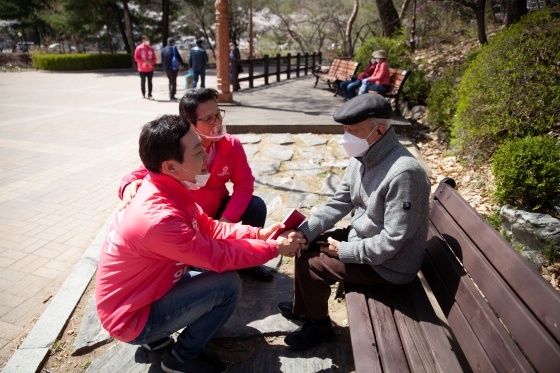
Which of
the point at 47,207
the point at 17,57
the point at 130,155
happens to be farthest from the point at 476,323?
the point at 17,57

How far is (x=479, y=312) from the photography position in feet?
5.30

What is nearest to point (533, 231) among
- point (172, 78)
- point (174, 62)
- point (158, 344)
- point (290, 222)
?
point (290, 222)

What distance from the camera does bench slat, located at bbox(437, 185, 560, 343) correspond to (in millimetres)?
1261

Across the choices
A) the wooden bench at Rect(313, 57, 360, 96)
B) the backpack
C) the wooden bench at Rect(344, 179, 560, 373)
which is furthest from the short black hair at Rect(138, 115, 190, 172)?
the backpack

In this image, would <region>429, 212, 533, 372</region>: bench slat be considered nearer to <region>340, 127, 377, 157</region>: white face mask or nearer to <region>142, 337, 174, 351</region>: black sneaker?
<region>340, 127, 377, 157</region>: white face mask

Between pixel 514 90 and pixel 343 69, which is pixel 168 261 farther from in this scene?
pixel 343 69

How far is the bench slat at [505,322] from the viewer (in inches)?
48.8

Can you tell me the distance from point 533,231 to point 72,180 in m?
5.62

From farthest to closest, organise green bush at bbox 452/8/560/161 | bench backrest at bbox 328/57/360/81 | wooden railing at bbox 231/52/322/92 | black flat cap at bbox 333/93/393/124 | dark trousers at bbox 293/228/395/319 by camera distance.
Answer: wooden railing at bbox 231/52/322/92 → bench backrest at bbox 328/57/360/81 → green bush at bbox 452/8/560/161 → dark trousers at bbox 293/228/395/319 → black flat cap at bbox 333/93/393/124

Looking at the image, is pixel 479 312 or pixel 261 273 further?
pixel 261 273

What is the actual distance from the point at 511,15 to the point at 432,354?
7.51 metres

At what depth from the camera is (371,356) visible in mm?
1675

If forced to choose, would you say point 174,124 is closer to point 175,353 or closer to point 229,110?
point 175,353

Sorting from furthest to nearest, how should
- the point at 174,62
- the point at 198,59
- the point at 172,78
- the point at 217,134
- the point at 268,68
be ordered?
the point at 268,68 < the point at 198,59 < the point at 172,78 < the point at 174,62 < the point at 217,134
